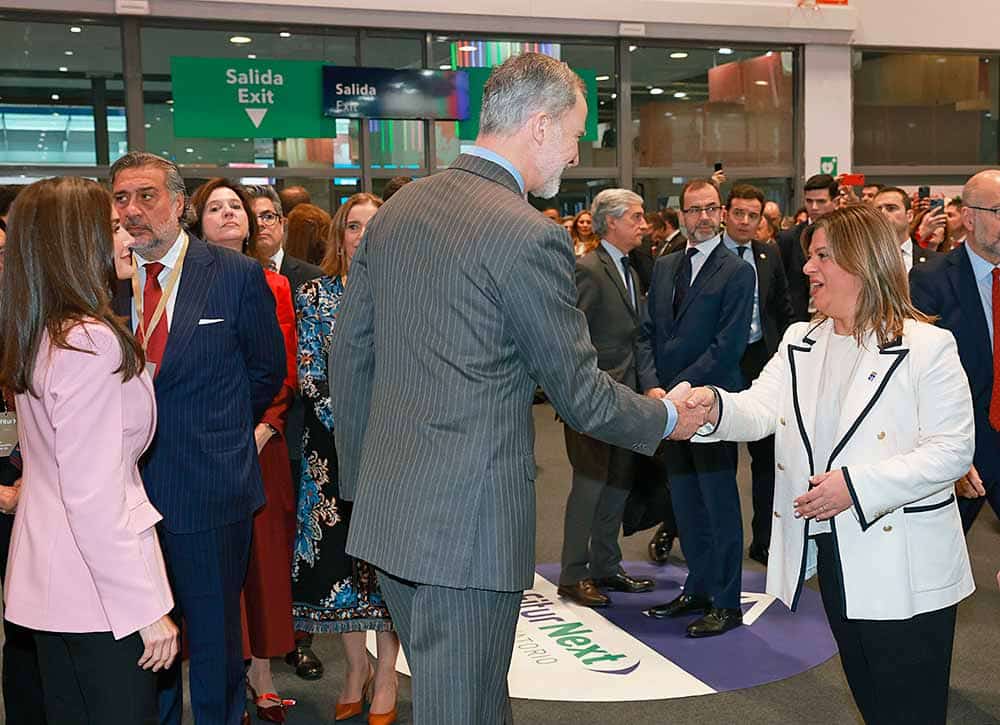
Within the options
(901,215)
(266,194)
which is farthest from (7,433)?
(901,215)

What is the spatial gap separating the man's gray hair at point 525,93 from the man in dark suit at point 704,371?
2.64 metres

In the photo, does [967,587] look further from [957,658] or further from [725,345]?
[725,345]

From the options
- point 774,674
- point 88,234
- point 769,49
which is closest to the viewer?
point 88,234

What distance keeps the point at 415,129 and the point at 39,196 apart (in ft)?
32.1

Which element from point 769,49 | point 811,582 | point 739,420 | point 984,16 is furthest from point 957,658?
point 984,16

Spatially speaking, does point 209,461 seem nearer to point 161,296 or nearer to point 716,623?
point 161,296

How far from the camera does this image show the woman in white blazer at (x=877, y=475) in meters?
2.72

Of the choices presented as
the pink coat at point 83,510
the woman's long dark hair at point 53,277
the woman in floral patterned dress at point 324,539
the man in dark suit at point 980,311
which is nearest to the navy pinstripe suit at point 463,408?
the pink coat at point 83,510

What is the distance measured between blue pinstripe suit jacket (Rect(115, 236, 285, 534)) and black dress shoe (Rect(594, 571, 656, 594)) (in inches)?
100

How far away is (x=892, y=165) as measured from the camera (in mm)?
13617

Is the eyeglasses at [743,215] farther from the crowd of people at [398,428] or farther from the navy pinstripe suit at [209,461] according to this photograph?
the navy pinstripe suit at [209,461]

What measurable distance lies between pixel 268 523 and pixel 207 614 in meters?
0.87

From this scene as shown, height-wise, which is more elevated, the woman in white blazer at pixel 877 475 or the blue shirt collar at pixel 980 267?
the blue shirt collar at pixel 980 267

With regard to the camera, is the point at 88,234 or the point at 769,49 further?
the point at 769,49
